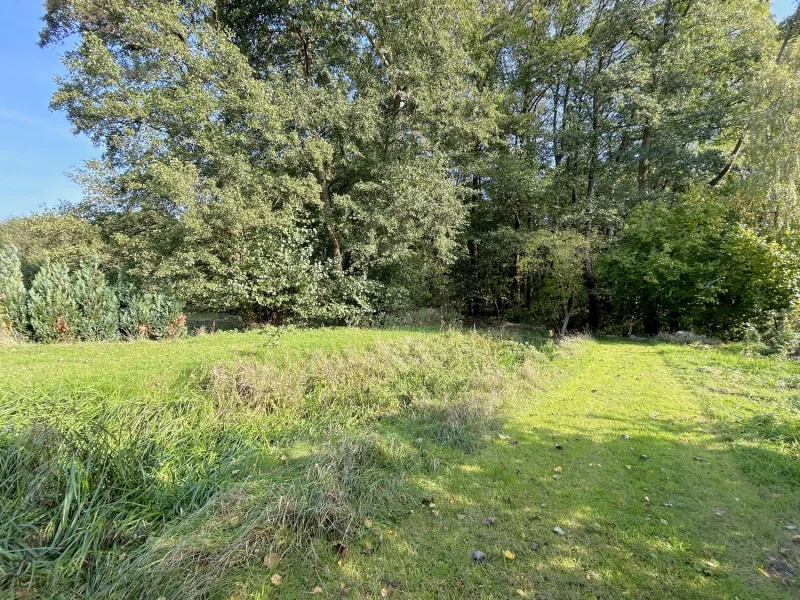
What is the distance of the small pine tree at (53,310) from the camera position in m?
7.90

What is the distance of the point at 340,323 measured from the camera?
1235 cm

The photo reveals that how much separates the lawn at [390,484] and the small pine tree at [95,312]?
2464 millimetres

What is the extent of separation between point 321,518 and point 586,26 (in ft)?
68.2

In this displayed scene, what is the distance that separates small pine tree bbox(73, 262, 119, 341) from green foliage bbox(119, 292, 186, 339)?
11.1 inches

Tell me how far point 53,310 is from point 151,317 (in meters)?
1.87

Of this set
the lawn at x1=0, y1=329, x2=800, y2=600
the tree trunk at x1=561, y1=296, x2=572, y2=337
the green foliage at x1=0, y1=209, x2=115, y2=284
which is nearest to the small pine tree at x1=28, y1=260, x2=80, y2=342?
the green foliage at x1=0, y1=209, x2=115, y2=284

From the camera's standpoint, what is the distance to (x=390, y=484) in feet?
10.8

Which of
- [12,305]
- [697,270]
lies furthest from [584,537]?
[12,305]

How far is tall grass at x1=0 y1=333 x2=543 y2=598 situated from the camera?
2.22 m

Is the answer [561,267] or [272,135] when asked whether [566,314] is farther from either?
[272,135]

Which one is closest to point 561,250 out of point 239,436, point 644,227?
point 644,227

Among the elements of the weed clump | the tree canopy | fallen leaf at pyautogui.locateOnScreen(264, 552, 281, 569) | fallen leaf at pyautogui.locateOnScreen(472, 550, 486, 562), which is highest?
the tree canopy

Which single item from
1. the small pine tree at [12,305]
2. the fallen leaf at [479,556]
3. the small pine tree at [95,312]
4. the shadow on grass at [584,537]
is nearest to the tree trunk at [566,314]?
the shadow on grass at [584,537]

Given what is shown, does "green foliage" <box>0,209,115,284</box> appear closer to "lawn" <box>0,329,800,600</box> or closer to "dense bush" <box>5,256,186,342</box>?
"dense bush" <box>5,256,186,342</box>
